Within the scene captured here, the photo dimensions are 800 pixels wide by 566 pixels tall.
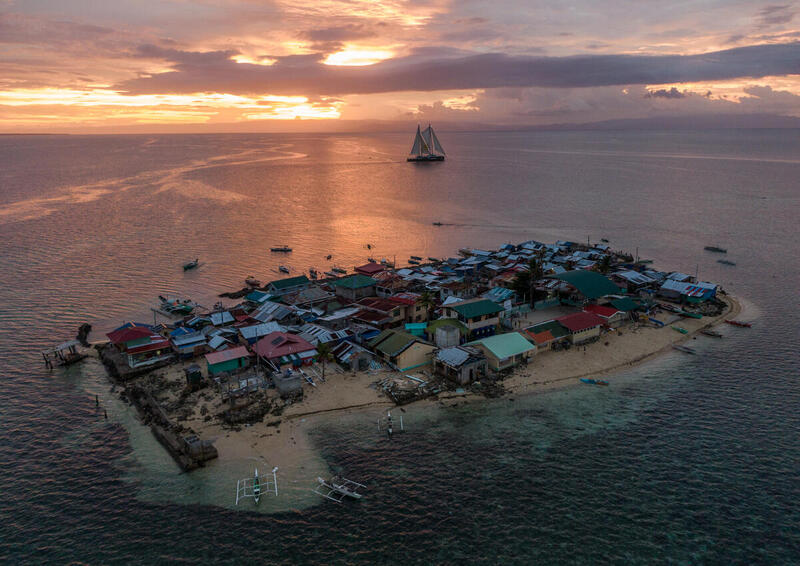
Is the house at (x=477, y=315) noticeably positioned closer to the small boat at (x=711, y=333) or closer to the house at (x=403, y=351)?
the house at (x=403, y=351)

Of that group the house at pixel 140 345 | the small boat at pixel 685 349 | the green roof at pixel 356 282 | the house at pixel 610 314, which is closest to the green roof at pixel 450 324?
the green roof at pixel 356 282

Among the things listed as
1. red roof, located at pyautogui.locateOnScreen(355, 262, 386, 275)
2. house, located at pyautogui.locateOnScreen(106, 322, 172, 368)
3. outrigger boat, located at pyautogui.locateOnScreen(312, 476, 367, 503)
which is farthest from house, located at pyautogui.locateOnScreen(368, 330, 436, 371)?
red roof, located at pyautogui.locateOnScreen(355, 262, 386, 275)

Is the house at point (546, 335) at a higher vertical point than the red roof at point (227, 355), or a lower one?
lower

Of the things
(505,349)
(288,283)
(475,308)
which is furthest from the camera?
(288,283)

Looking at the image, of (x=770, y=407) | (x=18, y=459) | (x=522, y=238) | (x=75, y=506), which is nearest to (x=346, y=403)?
(x=75, y=506)

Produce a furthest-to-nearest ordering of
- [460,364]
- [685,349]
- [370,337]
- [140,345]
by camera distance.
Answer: [370,337] < [685,349] < [140,345] < [460,364]

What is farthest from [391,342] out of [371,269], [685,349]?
[685,349]

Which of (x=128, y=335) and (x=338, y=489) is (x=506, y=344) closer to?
(x=338, y=489)
